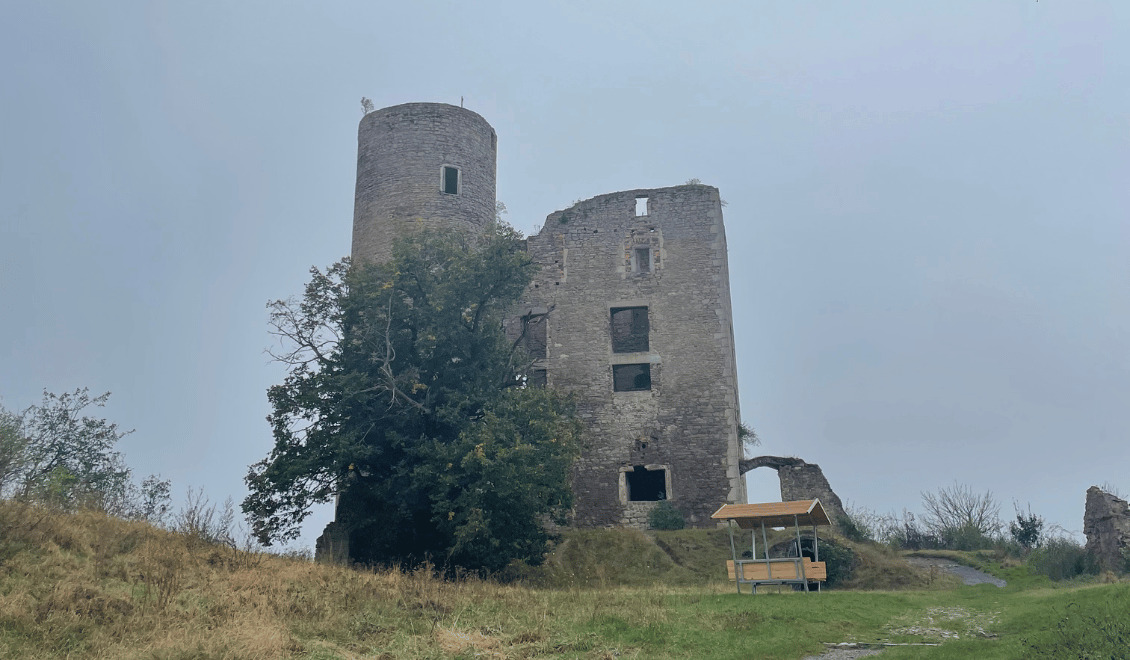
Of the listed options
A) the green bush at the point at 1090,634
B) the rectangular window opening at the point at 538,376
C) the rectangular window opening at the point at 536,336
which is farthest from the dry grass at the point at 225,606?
the rectangular window opening at the point at 536,336

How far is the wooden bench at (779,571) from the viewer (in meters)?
15.0

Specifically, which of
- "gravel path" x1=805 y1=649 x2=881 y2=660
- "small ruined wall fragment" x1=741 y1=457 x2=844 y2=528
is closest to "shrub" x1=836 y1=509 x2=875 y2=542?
"small ruined wall fragment" x1=741 y1=457 x2=844 y2=528

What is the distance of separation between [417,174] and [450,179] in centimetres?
99

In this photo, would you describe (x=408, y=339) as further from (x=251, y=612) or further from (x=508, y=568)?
(x=251, y=612)

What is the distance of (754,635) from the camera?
10906mm

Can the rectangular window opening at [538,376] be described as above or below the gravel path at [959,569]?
above

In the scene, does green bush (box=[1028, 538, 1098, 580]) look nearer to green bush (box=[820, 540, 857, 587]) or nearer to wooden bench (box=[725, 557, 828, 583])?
green bush (box=[820, 540, 857, 587])

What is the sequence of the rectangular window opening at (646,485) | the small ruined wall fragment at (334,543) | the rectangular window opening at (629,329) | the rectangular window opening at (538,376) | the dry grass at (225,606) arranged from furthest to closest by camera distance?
1. the rectangular window opening at (629,329)
2. the rectangular window opening at (538,376)
3. the rectangular window opening at (646,485)
4. the small ruined wall fragment at (334,543)
5. the dry grass at (225,606)

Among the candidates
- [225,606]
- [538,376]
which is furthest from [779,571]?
[538,376]

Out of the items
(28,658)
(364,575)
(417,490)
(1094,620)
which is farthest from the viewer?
(417,490)

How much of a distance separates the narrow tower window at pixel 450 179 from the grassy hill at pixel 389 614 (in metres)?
14.0

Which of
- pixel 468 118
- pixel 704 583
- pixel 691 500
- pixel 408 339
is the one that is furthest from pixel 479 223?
pixel 704 583

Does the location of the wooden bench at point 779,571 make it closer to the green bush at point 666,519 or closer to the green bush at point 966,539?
the green bush at point 666,519

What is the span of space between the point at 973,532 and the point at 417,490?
1721cm
